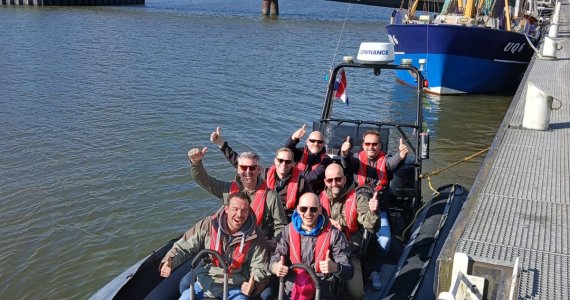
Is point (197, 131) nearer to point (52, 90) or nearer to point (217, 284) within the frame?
point (52, 90)

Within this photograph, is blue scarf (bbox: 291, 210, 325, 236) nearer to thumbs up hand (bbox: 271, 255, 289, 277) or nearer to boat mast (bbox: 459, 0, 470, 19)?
thumbs up hand (bbox: 271, 255, 289, 277)

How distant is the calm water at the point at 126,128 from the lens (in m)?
7.19

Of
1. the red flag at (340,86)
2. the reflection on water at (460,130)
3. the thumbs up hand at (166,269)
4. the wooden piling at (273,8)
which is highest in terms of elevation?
the wooden piling at (273,8)

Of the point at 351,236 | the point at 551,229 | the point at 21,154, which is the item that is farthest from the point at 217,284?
the point at 21,154

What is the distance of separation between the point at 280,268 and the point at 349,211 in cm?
104

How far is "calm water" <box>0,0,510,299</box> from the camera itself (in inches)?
283

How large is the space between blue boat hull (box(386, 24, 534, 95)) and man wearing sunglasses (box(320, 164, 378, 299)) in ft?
40.0

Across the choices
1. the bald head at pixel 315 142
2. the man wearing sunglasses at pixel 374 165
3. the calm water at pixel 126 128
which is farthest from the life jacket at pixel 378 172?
the calm water at pixel 126 128

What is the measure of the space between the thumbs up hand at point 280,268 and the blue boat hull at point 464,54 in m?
13.2

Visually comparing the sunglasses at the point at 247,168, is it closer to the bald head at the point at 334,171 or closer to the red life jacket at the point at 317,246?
the bald head at the point at 334,171

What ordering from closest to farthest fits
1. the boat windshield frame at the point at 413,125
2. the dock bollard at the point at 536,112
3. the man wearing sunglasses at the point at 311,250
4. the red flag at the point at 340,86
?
the man wearing sunglasses at the point at 311,250, the boat windshield frame at the point at 413,125, the red flag at the point at 340,86, the dock bollard at the point at 536,112

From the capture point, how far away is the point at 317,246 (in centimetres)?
382

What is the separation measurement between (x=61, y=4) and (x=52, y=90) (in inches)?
1294

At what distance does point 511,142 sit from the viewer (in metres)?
6.68
